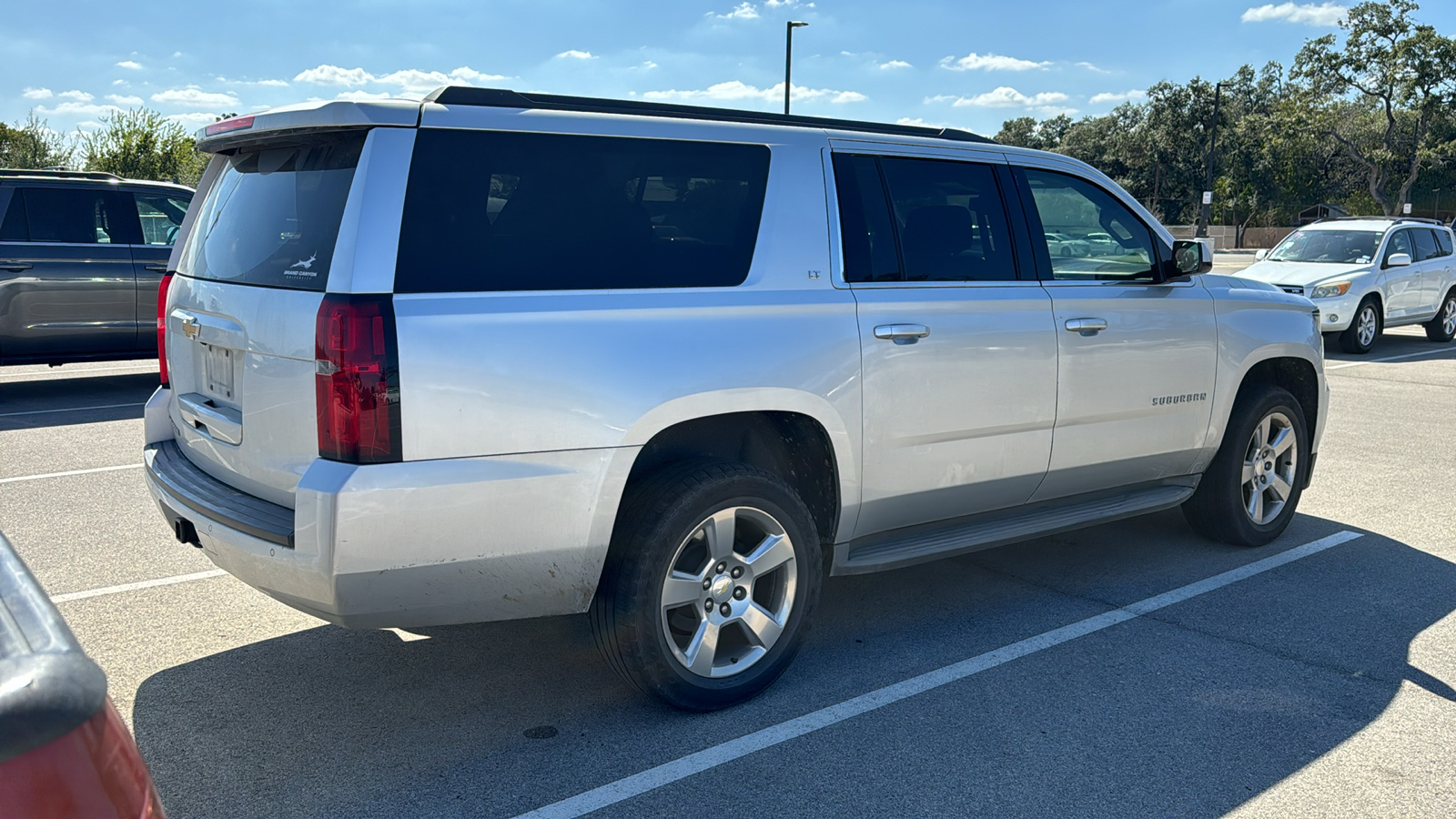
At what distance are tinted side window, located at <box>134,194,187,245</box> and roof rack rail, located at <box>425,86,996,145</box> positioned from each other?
8.24 meters

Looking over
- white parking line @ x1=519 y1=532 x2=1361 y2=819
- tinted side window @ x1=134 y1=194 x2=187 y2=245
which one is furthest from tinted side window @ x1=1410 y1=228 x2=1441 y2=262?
tinted side window @ x1=134 y1=194 x2=187 y2=245

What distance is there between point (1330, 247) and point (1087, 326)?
43.2ft

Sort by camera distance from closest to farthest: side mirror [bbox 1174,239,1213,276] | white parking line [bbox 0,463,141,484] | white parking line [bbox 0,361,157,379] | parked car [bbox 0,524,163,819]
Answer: parked car [bbox 0,524,163,819] → side mirror [bbox 1174,239,1213,276] → white parking line [bbox 0,463,141,484] → white parking line [bbox 0,361,157,379]

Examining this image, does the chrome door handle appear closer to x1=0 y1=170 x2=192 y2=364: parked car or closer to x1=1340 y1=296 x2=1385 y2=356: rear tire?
x1=0 y1=170 x2=192 y2=364: parked car

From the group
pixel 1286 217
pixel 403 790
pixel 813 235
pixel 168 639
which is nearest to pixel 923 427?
pixel 813 235

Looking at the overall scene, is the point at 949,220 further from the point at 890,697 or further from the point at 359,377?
the point at 359,377

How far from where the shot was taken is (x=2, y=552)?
5.43 feet

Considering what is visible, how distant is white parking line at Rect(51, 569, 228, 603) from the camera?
16.0 feet

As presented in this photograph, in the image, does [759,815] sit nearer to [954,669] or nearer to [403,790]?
[403,790]

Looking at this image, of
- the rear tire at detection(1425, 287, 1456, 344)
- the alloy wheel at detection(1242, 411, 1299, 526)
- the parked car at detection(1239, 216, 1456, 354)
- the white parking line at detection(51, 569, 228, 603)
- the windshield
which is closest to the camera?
the white parking line at detection(51, 569, 228, 603)

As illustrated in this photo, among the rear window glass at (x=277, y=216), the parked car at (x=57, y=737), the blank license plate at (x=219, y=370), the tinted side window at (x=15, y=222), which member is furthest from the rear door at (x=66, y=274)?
the parked car at (x=57, y=737)

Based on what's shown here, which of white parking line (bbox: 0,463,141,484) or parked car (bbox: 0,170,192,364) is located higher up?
parked car (bbox: 0,170,192,364)

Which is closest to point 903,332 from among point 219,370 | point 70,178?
point 219,370

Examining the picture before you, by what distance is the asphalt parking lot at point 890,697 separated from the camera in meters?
3.31
